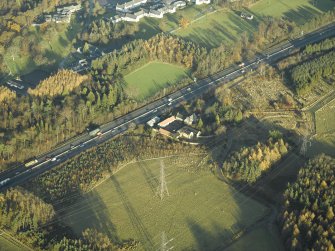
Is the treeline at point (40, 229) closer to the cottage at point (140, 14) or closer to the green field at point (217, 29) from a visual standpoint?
the green field at point (217, 29)

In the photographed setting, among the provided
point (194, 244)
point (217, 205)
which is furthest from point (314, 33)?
point (194, 244)

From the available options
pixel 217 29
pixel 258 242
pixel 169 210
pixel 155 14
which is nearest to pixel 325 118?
pixel 258 242

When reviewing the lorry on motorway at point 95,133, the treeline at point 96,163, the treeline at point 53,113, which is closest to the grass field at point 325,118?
the treeline at point 96,163

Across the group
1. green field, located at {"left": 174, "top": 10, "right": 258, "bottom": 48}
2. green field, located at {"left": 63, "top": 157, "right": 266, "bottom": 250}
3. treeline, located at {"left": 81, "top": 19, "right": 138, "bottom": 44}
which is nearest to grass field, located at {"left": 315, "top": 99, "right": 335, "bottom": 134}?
green field, located at {"left": 63, "top": 157, "right": 266, "bottom": 250}

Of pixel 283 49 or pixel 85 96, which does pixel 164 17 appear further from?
pixel 85 96

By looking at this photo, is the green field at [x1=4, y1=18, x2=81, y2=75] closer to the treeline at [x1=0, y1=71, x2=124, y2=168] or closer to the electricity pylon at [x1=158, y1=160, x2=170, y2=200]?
the treeline at [x1=0, y1=71, x2=124, y2=168]

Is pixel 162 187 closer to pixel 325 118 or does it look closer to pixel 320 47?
pixel 325 118
